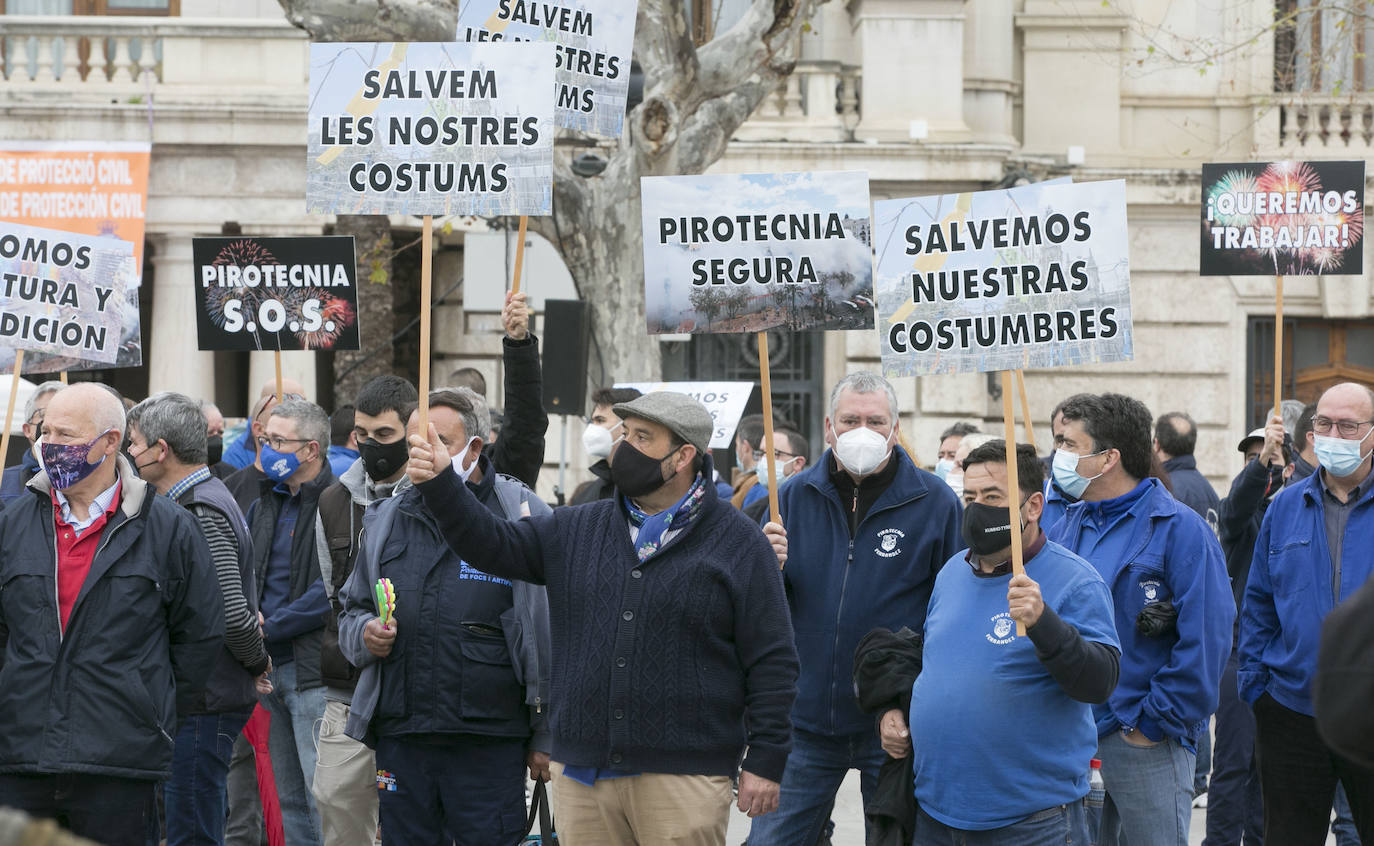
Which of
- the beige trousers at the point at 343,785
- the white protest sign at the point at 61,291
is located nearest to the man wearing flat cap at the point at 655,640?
the beige trousers at the point at 343,785

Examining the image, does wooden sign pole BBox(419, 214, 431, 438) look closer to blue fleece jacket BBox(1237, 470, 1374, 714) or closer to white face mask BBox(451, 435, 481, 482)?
white face mask BBox(451, 435, 481, 482)

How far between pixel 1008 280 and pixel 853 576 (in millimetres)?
1160

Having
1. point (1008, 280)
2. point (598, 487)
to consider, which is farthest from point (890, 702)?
point (598, 487)

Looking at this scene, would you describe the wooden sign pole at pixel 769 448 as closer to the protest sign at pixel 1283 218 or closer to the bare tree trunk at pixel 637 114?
the protest sign at pixel 1283 218

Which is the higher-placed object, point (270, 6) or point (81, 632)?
point (270, 6)

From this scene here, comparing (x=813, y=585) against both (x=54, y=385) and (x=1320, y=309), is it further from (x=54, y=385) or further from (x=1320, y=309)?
(x=1320, y=309)

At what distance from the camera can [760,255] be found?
6316 millimetres

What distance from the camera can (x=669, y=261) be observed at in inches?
249

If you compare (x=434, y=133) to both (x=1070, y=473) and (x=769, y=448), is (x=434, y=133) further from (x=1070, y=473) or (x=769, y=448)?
(x=1070, y=473)

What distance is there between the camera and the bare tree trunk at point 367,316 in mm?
16891

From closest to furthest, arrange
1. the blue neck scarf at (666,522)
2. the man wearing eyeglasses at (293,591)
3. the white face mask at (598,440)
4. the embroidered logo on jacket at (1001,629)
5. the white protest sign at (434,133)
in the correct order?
the embroidered logo on jacket at (1001,629) < the blue neck scarf at (666,522) < the white protest sign at (434,133) < the man wearing eyeglasses at (293,591) < the white face mask at (598,440)

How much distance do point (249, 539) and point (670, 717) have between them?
232 cm

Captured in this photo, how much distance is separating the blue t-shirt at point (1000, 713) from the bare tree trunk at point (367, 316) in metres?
12.4

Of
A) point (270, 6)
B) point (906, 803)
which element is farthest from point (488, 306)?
point (906, 803)
